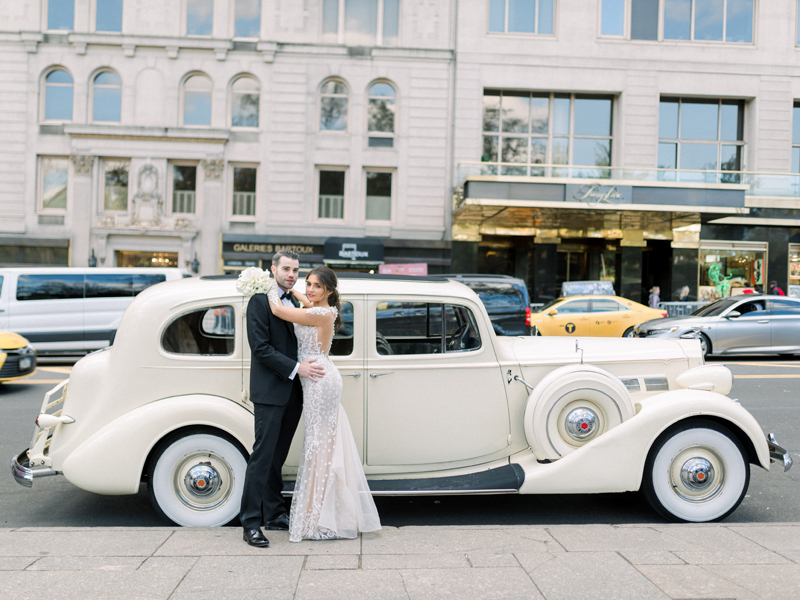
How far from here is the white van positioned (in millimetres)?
14359

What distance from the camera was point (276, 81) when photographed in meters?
24.3

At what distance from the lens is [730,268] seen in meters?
25.0

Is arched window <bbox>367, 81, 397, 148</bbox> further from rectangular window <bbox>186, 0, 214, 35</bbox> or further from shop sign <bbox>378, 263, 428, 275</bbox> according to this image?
rectangular window <bbox>186, 0, 214, 35</bbox>

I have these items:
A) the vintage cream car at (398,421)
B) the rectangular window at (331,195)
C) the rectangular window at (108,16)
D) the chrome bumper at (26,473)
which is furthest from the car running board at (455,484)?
the rectangular window at (108,16)

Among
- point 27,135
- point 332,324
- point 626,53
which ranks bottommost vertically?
point 332,324

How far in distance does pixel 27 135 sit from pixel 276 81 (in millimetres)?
9599

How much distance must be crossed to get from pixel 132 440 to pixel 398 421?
1833 mm

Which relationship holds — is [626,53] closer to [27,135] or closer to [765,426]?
[765,426]

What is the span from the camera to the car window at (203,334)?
4.64 metres

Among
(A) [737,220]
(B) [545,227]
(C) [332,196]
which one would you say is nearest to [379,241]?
(C) [332,196]

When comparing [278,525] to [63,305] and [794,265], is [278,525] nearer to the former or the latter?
[63,305]

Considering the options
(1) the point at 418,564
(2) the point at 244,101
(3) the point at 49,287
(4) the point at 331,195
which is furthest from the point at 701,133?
(1) the point at 418,564

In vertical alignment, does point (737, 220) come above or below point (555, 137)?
below

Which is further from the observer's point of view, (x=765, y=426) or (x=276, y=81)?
(x=276, y=81)
